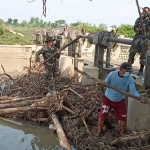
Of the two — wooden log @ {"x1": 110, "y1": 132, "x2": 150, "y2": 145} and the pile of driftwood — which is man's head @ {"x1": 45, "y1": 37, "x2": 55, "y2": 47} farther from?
wooden log @ {"x1": 110, "y1": 132, "x2": 150, "y2": 145}

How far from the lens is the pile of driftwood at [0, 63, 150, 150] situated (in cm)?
635

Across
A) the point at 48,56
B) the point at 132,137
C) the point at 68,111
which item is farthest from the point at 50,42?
the point at 132,137

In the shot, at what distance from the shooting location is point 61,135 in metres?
7.00

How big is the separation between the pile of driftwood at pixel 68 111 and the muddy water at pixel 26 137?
0.31 meters

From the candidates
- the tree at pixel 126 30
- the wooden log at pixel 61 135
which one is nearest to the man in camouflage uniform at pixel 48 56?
the wooden log at pixel 61 135

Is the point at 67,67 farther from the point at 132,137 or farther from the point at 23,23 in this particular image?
the point at 23,23

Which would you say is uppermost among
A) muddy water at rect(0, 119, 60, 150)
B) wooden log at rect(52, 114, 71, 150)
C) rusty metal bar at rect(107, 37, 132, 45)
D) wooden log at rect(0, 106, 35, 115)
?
rusty metal bar at rect(107, 37, 132, 45)

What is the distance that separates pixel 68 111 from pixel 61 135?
1.26m

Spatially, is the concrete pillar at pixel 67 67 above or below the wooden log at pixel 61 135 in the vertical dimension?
above

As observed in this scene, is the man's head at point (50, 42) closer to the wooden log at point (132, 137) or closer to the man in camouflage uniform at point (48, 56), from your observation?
the man in camouflage uniform at point (48, 56)

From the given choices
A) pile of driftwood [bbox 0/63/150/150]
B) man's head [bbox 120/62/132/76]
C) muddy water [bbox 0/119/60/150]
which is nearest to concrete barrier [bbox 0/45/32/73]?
pile of driftwood [bbox 0/63/150/150]

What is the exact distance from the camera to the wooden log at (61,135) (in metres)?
6.48

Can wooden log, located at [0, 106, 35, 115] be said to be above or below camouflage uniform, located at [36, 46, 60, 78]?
below

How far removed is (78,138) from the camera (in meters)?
6.86
